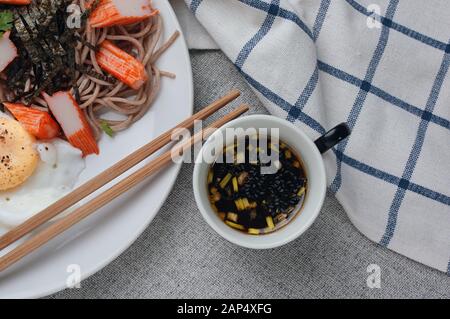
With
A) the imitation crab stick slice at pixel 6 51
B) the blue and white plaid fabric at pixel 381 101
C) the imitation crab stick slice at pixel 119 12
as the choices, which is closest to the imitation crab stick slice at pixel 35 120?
the imitation crab stick slice at pixel 6 51

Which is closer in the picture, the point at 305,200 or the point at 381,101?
the point at 305,200

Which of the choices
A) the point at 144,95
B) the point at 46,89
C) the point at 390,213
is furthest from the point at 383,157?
the point at 46,89

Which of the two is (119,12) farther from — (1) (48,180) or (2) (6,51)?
(1) (48,180)

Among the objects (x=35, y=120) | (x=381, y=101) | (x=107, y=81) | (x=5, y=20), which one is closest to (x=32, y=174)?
(x=35, y=120)

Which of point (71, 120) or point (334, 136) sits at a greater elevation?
point (334, 136)

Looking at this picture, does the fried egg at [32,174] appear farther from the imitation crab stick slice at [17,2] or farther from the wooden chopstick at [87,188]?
the imitation crab stick slice at [17,2]

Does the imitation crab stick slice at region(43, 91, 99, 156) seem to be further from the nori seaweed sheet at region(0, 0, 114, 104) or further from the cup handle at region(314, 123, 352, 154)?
the cup handle at region(314, 123, 352, 154)

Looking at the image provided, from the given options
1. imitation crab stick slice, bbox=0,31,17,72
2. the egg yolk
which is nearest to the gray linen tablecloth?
the egg yolk
